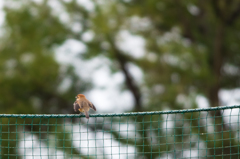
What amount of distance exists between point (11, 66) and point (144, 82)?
364 centimetres

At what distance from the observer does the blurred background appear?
8844 millimetres

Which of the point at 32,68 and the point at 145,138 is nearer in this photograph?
the point at 145,138

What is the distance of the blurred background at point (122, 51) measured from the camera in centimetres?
884

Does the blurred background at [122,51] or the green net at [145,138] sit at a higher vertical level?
the blurred background at [122,51]

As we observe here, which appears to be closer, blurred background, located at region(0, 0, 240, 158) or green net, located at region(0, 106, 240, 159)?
green net, located at region(0, 106, 240, 159)

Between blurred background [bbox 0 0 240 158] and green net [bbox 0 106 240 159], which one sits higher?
blurred background [bbox 0 0 240 158]

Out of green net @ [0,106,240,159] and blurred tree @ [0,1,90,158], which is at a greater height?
blurred tree @ [0,1,90,158]

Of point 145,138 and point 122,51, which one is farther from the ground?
point 122,51

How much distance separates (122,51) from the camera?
10711 mm

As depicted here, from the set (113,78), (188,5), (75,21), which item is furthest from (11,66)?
(188,5)

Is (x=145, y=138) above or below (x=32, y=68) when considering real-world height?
below

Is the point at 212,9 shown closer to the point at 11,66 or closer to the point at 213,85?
the point at 213,85

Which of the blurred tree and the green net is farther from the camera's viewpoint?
the blurred tree

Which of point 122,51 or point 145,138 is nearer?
point 145,138
